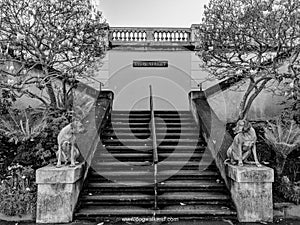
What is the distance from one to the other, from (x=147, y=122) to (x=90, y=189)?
2993 millimetres

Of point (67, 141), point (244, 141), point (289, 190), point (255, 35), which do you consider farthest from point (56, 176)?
point (255, 35)

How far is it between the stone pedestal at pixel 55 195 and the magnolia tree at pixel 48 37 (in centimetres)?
266

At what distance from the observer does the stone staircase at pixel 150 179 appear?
4668 millimetres

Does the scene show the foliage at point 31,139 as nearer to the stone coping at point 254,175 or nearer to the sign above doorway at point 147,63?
the stone coping at point 254,175

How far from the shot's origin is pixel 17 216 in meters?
4.52

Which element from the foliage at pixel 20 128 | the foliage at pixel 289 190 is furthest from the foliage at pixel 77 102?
the foliage at pixel 289 190

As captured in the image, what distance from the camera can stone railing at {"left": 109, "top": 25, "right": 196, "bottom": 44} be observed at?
11.2m

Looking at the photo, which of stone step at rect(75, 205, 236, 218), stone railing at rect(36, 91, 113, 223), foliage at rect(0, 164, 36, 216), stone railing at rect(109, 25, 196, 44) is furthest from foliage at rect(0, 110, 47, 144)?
stone railing at rect(109, 25, 196, 44)

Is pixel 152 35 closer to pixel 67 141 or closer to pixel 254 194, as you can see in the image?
pixel 67 141

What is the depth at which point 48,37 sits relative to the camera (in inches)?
279

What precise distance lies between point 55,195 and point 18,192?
723mm

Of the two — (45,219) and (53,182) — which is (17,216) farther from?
(53,182)

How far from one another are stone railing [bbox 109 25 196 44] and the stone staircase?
16.5 feet

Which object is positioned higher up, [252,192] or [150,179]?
[150,179]
